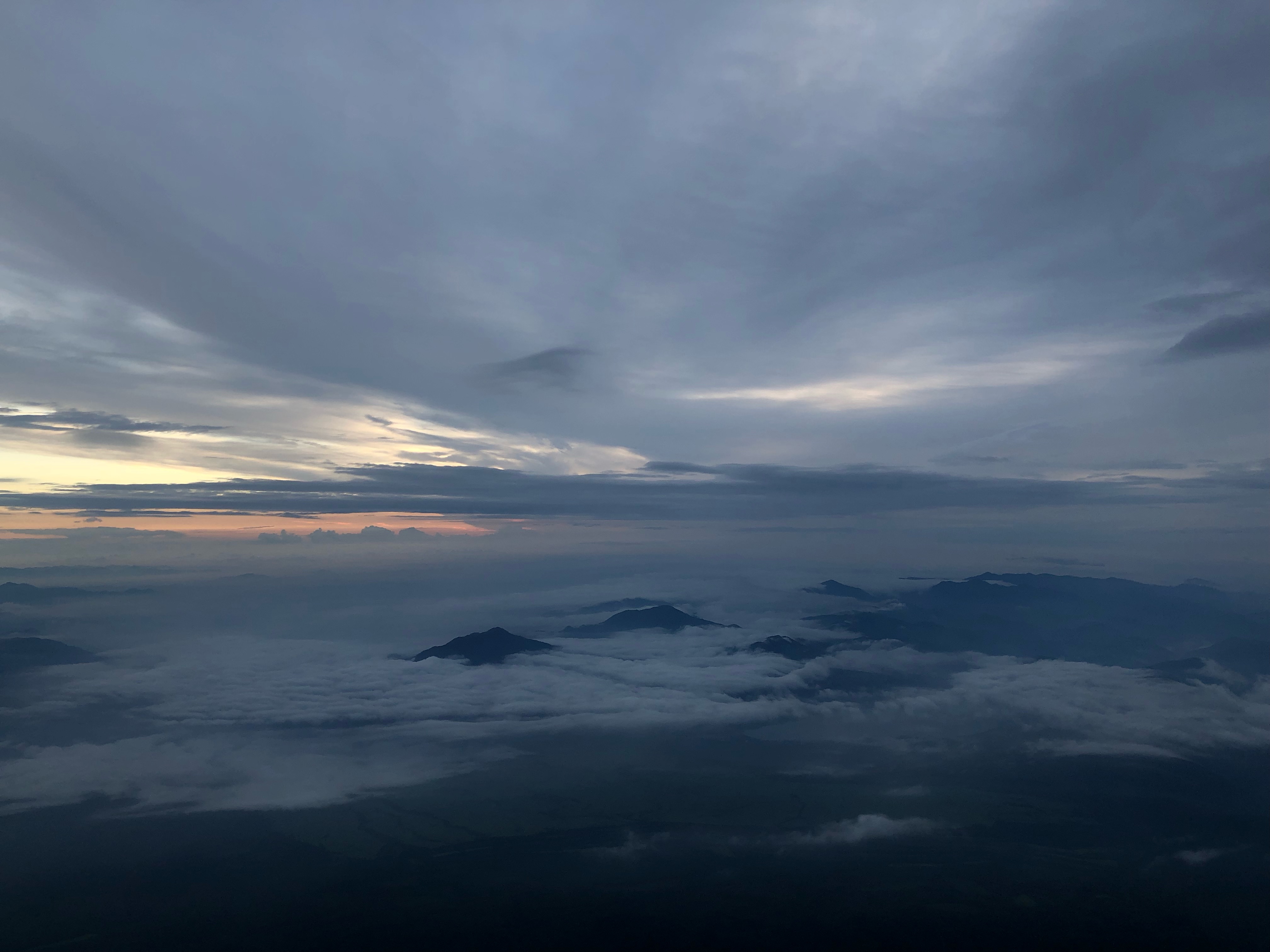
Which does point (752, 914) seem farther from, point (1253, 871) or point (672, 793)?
point (1253, 871)

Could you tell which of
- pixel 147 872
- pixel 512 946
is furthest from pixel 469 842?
pixel 147 872

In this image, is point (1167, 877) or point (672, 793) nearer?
point (1167, 877)

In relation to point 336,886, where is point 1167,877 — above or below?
below

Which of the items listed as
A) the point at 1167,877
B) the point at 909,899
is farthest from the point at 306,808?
the point at 1167,877

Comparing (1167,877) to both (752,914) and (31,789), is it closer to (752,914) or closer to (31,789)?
(752,914)

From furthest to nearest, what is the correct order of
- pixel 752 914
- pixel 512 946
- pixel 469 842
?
pixel 469 842 → pixel 752 914 → pixel 512 946

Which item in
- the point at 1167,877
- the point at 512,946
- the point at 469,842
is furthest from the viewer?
the point at 469,842

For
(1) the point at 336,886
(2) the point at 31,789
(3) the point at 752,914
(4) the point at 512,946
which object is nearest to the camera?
(4) the point at 512,946

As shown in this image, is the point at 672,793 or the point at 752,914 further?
the point at 672,793

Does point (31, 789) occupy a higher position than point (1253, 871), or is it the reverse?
point (31, 789)
